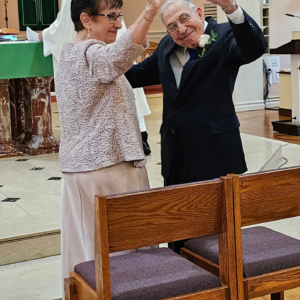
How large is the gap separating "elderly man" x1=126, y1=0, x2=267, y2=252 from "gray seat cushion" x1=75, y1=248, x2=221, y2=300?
2.06ft

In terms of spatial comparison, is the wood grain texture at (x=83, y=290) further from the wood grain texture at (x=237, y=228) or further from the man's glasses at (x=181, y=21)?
the man's glasses at (x=181, y=21)

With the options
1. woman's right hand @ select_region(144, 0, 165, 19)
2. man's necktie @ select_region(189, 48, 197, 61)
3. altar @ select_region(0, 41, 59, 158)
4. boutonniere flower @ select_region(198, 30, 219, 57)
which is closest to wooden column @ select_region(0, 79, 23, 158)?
altar @ select_region(0, 41, 59, 158)

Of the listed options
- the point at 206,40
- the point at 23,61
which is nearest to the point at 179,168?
the point at 206,40

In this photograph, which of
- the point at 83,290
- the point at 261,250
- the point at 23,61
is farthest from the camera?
the point at 23,61

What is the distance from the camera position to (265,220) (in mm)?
2180

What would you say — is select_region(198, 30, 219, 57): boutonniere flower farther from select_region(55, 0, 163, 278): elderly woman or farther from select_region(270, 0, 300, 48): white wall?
select_region(270, 0, 300, 48): white wall

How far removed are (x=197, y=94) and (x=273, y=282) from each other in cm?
93

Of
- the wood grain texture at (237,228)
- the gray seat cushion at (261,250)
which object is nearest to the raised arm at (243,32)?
the wood grain texture at (237,228)

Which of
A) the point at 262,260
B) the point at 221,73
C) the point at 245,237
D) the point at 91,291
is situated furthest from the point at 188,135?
the point at 91,291

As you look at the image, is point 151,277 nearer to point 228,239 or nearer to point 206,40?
point 228,239

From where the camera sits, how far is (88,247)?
2.55 m

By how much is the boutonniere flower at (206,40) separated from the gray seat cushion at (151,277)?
0.94 m

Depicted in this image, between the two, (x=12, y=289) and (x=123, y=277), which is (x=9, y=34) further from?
(x=123, y=277)

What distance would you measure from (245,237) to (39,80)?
444 cm
